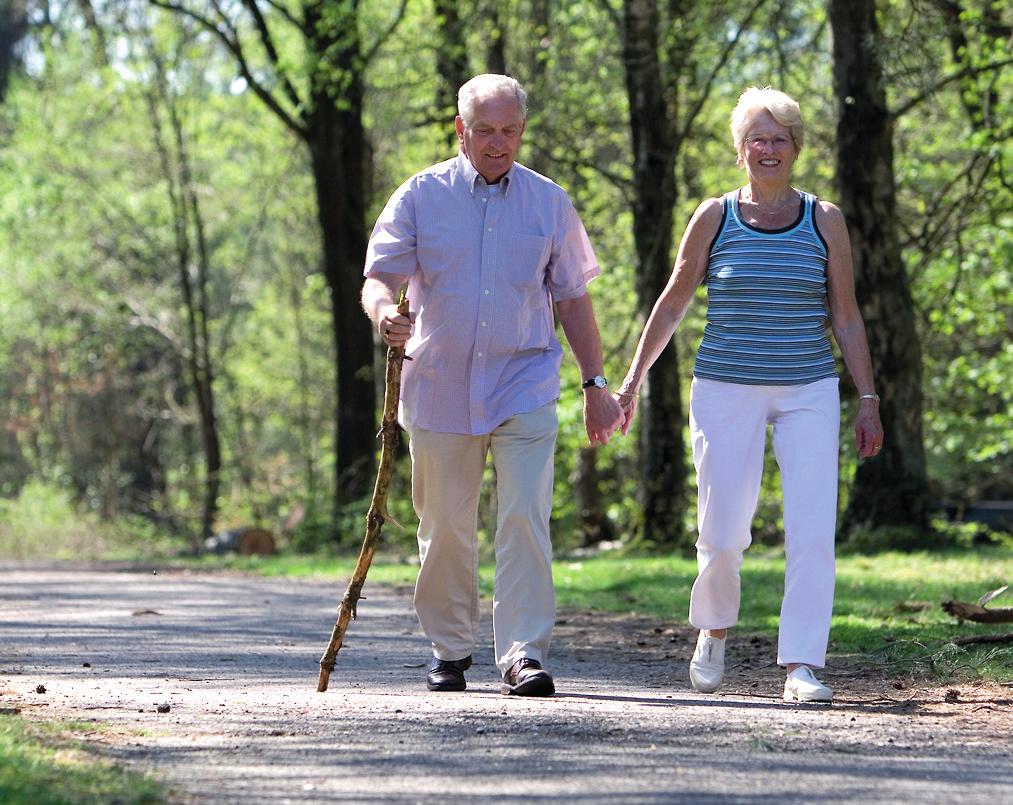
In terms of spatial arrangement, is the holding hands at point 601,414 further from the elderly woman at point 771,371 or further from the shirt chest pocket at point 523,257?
the shirt chest pocket at point 523,257

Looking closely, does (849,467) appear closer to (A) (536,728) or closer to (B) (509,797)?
(A) (536,728)

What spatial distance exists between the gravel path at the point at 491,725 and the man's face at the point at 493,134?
210 centimetres

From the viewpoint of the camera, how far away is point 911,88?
14.4 meters

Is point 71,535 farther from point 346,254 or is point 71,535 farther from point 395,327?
point 395,327

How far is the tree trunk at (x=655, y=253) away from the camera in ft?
56.6

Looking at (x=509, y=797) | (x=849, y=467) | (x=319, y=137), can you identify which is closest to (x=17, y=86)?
(x=319, y=137)

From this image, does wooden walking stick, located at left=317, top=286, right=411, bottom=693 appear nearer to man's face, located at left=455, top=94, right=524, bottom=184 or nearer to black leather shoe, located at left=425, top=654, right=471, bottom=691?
black leather shoe, located at left=425, top=654, right=471, bottom=691

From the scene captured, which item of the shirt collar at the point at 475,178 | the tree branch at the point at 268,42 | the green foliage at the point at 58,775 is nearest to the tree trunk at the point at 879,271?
the shirt collar at the point at 475,178

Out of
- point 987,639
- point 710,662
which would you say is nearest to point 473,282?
point 710,662

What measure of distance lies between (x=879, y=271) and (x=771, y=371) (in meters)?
8.34

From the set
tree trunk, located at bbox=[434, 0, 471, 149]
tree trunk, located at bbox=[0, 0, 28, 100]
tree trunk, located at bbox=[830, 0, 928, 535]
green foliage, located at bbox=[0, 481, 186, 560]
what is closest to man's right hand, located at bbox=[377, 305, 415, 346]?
tree trunk, located at bbox=[830, 0, 928, 535]

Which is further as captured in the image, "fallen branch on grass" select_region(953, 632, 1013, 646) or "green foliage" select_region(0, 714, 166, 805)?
"fallen branch on grass" select_region(953, 632, 1013, 646)

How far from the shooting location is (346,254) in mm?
22828

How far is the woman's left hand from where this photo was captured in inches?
267
